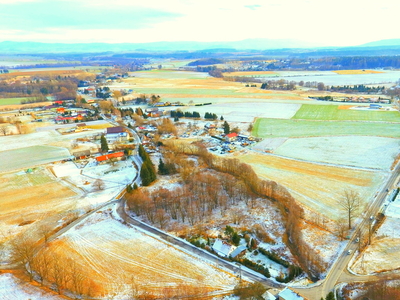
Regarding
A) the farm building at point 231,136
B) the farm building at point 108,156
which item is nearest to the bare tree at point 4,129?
the farm building at point 108,156

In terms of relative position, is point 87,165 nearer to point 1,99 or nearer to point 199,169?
point 199,169

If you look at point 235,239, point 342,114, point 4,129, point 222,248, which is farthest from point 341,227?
point 4,129

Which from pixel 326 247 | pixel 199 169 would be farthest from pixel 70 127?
pixel 326 247

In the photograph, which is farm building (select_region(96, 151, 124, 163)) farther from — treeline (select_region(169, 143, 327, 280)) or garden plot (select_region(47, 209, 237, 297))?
garden plot (select_region(47, 209, 237, 297))

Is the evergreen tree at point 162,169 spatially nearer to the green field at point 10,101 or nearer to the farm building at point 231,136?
the farm building at point 231,136

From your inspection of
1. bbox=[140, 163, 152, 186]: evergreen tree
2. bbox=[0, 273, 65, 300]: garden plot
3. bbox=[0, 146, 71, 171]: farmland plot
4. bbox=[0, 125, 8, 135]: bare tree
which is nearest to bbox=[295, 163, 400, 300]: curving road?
bbox=[0, 273, 65, 300]: garden plot

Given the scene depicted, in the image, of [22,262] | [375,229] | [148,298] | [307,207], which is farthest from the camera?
[307,207]
